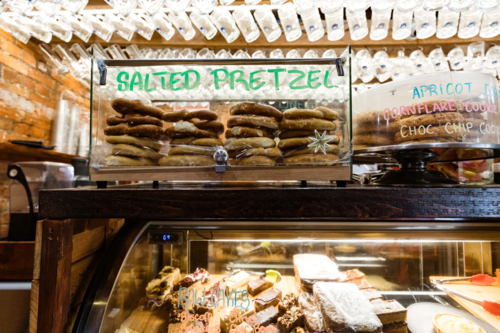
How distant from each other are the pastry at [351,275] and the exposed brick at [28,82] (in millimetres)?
3541

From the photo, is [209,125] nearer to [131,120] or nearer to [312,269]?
[131,120]

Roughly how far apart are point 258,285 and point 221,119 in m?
0.92

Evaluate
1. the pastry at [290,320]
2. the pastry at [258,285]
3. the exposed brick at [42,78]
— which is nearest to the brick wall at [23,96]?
the exposed brick at [42,78]

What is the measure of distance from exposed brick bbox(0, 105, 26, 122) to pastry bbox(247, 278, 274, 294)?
2890 mm

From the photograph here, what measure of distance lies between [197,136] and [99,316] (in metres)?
0.82

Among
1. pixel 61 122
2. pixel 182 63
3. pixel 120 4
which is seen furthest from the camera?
pixel 61 122

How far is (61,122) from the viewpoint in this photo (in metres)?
3.00

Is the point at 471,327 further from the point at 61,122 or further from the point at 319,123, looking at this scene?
the point at 61,122

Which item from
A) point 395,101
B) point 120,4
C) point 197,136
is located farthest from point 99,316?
point 120,4

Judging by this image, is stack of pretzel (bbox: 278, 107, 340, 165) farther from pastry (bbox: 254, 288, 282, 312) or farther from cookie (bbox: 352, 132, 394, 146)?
pastry (bbox: 254, 288, 282, 312)

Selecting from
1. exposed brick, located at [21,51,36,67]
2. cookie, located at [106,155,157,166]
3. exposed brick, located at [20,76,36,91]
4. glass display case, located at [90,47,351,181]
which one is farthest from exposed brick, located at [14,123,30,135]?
cookie, located at [106,155,157,166]

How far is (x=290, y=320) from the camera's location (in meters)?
1.20

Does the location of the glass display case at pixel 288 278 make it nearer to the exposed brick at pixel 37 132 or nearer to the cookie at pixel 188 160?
the cookie at pixel 188 160

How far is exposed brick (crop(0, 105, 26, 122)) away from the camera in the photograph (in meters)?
2.49
